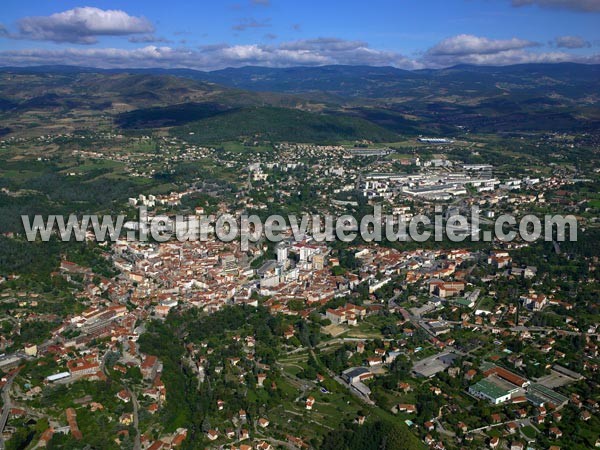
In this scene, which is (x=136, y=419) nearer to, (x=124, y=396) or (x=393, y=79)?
(x=124, y=396)

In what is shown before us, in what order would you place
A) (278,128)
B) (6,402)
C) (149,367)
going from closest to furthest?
1. (6,402)
2. (149,367)
3. (278,128)

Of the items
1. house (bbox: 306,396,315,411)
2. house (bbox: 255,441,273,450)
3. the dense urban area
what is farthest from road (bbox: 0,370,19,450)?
house (bbox: 306,396,315,411)

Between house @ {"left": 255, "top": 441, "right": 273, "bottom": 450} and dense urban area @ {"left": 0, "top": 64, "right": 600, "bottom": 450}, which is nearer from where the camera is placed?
house @ {"left": 255, "top": 441, "right": 273, "bottom": 450}

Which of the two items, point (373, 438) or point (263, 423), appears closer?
point (373, 438)

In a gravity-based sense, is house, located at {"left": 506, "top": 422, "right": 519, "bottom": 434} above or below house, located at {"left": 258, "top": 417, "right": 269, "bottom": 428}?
below

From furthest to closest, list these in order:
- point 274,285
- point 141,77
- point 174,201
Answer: point 141,77
point 174,201
point 274,285

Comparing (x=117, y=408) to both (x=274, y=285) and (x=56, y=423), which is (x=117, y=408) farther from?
(x=274, y=285)

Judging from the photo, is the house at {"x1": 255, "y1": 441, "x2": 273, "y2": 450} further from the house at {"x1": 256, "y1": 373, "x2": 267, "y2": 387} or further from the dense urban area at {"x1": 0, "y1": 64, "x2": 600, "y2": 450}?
the house at {"x1": 256, "y1": 373, "x2": 267, "y2": 387}

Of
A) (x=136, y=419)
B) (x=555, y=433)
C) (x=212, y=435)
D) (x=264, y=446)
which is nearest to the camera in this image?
(x=264, y=446)

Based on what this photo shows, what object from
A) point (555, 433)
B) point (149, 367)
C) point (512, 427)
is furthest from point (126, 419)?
point (555, 433)

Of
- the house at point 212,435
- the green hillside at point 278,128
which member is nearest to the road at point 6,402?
the house at point 212,435

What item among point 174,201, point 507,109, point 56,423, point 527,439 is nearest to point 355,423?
point 527,439
